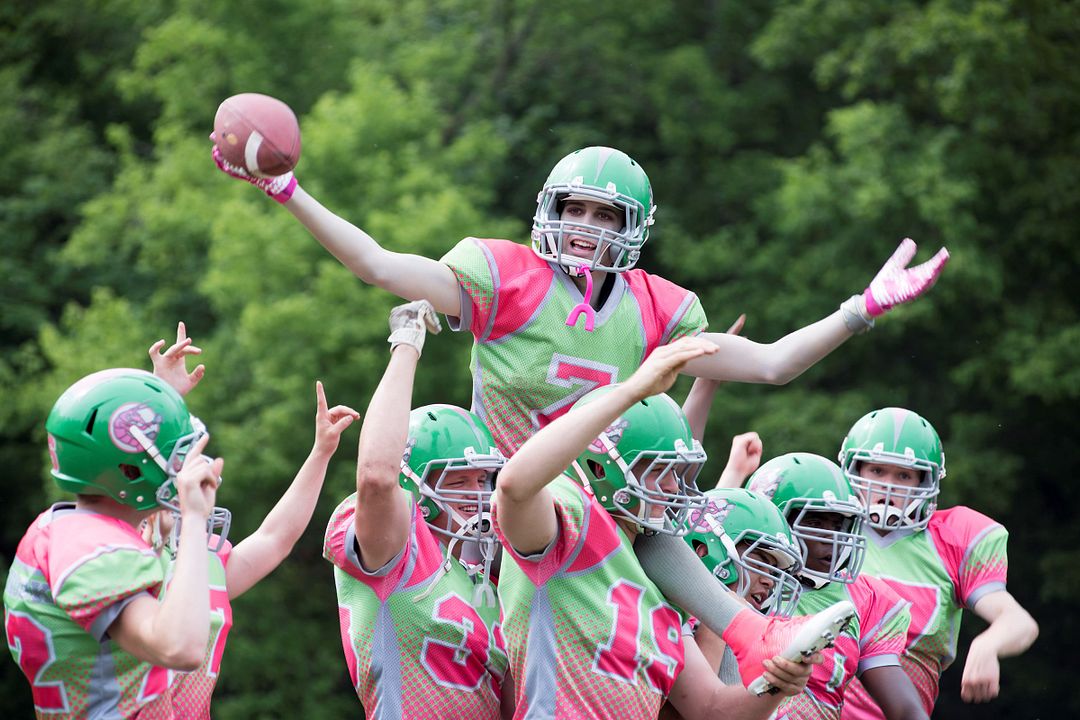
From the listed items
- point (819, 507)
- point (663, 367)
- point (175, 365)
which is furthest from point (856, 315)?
point (175, 365)

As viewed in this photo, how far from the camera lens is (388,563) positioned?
4.74m

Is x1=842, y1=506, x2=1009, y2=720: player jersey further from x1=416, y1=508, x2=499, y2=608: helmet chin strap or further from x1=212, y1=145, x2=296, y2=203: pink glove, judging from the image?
x1=212, y1=145, x2=296, y2=203: pink glove

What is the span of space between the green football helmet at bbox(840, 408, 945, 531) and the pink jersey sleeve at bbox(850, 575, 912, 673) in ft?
1.40

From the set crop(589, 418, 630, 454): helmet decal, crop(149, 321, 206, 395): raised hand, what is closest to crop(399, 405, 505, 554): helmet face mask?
crop(589, 418, 630, 454): helmet decal

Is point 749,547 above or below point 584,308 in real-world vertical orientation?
below

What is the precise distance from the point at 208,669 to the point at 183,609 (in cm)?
99

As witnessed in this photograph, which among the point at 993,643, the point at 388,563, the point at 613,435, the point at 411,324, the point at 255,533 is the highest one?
the point at 411,324

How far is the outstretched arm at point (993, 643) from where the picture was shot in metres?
5.61

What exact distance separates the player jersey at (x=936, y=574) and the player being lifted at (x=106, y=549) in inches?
126

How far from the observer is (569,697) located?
14.4 ft

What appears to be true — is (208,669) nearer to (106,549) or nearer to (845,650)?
(106,549)

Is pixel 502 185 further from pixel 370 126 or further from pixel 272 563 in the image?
pixel 272 563

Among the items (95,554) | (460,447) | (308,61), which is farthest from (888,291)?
(308,61)

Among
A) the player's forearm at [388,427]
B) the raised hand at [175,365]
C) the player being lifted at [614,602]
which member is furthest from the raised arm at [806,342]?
the raised hand at [175,365]
